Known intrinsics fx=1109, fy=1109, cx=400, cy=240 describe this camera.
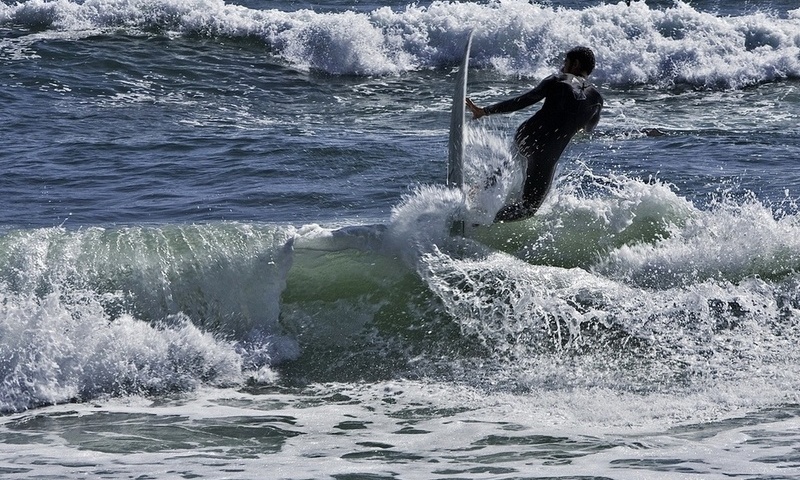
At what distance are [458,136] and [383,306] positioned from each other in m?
1.30

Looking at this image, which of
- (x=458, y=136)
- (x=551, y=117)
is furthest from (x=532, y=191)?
(x=458, y=136)

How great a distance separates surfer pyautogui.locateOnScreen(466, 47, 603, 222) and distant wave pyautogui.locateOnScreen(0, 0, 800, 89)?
32.6ft

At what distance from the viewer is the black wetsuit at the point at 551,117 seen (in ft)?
24.6

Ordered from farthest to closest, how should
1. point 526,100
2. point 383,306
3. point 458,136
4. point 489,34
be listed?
point 489,34, point 383,306, point 458,136, point 526,100

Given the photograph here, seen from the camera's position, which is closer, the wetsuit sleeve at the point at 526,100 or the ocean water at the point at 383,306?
the ocean water at the point at 383,306

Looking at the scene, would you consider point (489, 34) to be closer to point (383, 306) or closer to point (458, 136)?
point (458, 136)

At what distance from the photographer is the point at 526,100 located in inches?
292

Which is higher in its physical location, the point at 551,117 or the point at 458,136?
the point at 551,117

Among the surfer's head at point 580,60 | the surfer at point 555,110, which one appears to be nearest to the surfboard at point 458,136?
the surfer at point 555,110

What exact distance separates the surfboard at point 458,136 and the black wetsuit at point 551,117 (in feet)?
0.68

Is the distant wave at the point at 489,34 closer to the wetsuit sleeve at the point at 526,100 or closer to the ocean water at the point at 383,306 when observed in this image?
the ocean water at the point at 383,306

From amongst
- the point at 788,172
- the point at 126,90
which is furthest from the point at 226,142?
the point at 788,172

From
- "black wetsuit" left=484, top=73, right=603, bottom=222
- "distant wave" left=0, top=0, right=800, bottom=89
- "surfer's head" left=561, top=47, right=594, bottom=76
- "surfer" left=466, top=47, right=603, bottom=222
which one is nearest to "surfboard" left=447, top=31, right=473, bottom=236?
"surfer" left=466, top=47, right=603, bottom=222

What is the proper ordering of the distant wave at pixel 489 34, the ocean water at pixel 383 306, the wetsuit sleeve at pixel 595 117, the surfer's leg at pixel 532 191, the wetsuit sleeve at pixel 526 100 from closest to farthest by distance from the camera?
the ocean water at pixel 383 306
the wetsuit sleeve at pixel 526 100
the wetsuit sleeve at pixel 595 117
the surfer's leg at pixel 532 191
the distant wave at pixel 489 34
